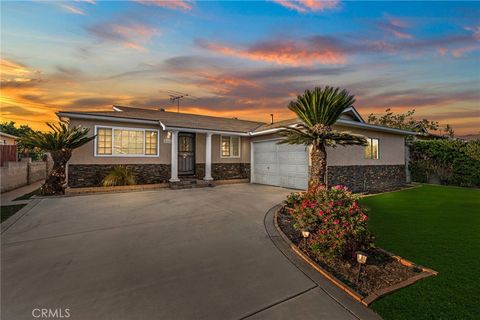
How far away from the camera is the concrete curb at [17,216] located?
5.04 meters

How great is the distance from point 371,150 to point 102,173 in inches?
605

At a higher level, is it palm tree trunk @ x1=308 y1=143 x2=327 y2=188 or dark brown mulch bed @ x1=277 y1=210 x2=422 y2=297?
palm tree trunk @ x1=308 y1=143 x2=327 y2=188

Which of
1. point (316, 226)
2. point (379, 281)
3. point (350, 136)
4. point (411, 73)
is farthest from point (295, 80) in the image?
point (379, 281)

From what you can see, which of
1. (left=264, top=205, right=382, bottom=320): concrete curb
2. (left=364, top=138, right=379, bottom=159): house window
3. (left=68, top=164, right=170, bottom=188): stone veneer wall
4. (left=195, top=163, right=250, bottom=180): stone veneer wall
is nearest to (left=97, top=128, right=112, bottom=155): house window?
(left=68, top=164, right=170, bottom=188): stone veneer wall

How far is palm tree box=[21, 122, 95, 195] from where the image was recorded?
29.2ft

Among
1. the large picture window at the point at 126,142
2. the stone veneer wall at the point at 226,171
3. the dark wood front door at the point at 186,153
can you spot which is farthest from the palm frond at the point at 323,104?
the large picture window at the point at 126,142

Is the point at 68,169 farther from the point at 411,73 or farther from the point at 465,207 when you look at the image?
the point at 411,73

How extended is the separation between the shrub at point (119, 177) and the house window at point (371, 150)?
13.4 metres

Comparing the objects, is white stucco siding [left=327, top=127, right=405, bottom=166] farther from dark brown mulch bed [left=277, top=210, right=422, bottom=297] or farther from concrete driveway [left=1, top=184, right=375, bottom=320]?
dark brown mulch bed [left=277, top=210, right=422, bottom=297]

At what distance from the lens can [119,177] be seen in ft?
35.0

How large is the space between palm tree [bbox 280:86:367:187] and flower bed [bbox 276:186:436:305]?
2.97 m

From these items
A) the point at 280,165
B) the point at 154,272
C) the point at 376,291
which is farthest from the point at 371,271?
Result: the point at 280,165

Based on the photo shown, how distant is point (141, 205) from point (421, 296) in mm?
7554

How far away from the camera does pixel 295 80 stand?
1337 centimetres
